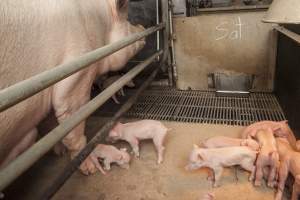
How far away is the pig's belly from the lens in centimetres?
120

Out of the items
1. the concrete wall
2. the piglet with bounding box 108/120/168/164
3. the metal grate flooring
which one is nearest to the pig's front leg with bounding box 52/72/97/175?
the piglet with bounding box 108/120/168/164

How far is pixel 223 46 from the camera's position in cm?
296

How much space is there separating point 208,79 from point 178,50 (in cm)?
46

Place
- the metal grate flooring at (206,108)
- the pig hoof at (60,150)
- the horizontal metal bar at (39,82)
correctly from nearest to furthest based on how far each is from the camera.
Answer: the horizontal metal bar at (39,82) → the pig hoof at (60,150) → the metal grate flooring at (206,108)

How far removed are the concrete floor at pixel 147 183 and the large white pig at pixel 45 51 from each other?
17 centimetres

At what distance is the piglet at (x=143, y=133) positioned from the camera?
1943mm

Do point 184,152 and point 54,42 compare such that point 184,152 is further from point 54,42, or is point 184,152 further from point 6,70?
point 6,70

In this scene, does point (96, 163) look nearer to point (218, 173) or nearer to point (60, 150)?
point (60, 150)

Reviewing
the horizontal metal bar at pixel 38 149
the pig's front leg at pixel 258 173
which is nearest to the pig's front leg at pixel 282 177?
the pig's front leg at pixel 258 173

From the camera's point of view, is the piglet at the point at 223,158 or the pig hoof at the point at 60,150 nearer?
the piglet at the point at 223,158

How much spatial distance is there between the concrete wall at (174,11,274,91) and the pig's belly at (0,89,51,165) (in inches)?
74.3

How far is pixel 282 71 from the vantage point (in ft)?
8.37

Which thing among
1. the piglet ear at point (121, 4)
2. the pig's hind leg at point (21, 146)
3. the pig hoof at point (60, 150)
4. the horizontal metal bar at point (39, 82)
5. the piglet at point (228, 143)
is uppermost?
the piglet ear at point (121, 4)

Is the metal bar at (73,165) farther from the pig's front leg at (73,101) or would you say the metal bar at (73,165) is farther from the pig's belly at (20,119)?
the pig's belly at (20,119)
